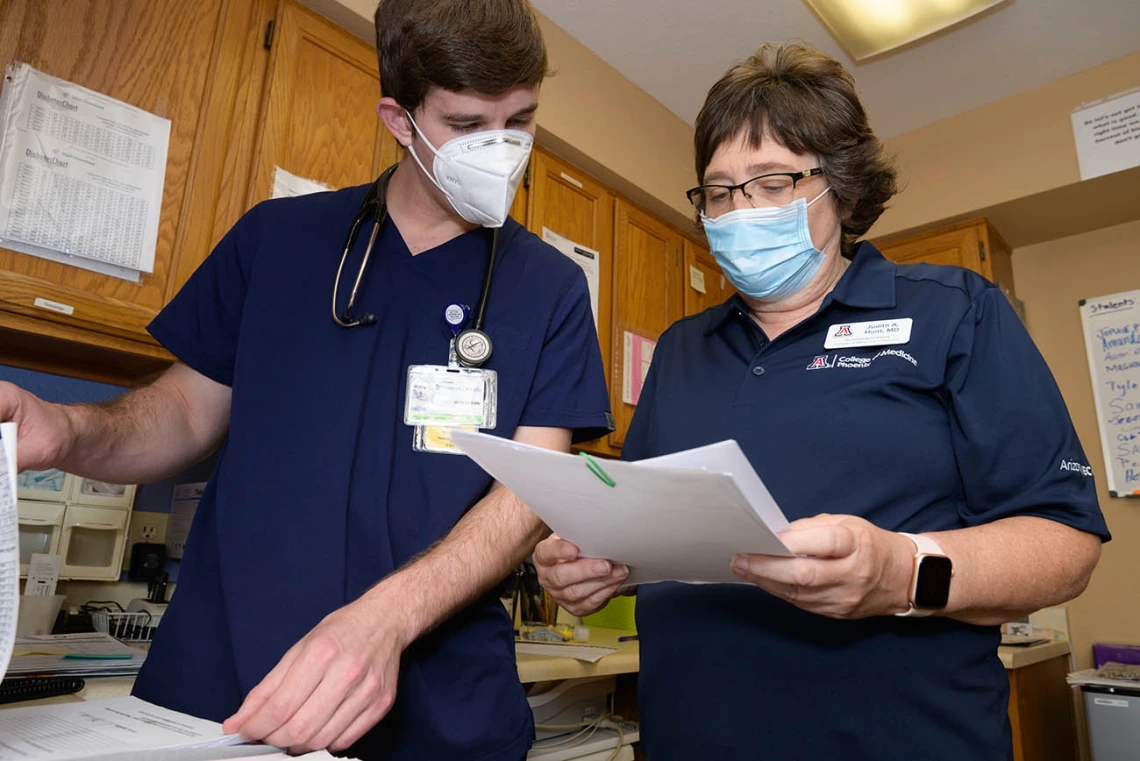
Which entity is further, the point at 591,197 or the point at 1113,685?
the point at 591,197

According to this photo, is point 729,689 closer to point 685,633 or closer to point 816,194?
point 685,633

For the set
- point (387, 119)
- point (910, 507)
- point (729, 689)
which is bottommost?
point (729, 689)

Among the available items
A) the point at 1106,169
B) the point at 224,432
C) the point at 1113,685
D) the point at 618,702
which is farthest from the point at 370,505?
the point at 1106,169

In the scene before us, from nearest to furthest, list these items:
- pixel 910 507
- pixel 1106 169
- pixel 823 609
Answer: pixel 823 609, pixel 910 507, pixel 1106 169

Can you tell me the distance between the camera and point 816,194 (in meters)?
1.08

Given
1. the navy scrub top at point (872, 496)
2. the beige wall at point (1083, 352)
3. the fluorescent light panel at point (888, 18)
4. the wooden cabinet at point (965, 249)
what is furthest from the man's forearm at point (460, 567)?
the beige wall at point (1083, 352)

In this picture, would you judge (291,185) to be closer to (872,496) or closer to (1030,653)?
(872,496)

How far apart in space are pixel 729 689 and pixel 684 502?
1.38 feet

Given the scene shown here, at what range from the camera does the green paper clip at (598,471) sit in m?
0.53

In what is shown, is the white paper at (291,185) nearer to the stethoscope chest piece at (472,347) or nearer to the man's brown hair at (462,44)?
the man's brown hair at (462,44)

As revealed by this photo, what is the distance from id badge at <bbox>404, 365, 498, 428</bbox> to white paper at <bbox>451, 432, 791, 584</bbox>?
0.26 metres

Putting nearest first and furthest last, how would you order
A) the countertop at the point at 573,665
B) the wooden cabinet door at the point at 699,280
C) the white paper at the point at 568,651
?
the countertop at the point at 573,665, the white paper at the point at 568,651, the wooden cabinet door at the point at 699,280

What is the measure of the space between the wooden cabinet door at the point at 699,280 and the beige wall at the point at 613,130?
6.1 inches

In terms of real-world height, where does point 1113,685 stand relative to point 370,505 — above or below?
below
